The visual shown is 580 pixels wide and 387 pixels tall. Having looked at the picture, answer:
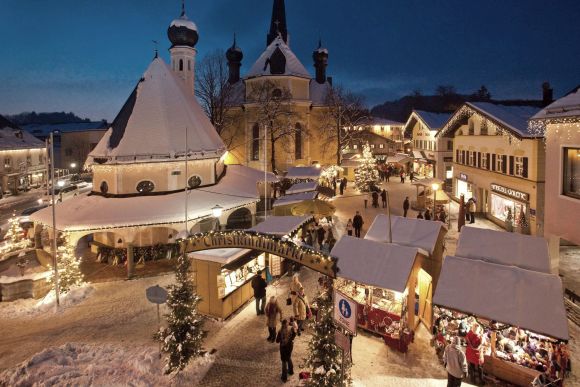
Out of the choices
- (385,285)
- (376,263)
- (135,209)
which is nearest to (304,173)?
(135,209)

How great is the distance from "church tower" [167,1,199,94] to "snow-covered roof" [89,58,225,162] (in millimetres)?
7434

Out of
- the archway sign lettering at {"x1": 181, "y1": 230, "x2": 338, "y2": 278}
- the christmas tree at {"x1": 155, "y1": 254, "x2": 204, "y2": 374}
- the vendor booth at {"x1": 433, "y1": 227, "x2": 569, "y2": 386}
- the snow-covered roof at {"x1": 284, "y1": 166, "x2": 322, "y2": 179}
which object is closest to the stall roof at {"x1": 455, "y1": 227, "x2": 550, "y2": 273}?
the vendor booth at {"x1": 433, "y1": 227, "x2": 569, "y2": 386}

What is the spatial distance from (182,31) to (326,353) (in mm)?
29311

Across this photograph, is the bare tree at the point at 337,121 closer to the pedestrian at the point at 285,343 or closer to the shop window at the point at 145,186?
the shop window at the point at 145,186

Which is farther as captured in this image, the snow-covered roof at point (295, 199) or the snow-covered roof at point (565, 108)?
the snow-covered roof at point (295, 199)

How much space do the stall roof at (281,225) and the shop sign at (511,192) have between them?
41.3ft

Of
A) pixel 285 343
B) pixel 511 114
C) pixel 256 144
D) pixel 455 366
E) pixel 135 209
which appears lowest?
pixel 455 366

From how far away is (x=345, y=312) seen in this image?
6523 mm

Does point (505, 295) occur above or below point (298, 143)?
below

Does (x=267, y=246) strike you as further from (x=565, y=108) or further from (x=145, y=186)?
(x=145, y=186)

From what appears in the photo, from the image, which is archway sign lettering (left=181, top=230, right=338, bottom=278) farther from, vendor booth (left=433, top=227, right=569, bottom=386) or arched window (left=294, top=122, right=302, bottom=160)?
arched window (left=294, top=122, right=302, bottom=160)

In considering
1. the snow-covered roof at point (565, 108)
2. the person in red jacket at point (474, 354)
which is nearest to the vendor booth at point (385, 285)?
the person in red jacket at point (474, 354)

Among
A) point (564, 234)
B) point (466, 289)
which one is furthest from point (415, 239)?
point (564, 234)

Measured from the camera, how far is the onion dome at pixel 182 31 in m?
29.7
